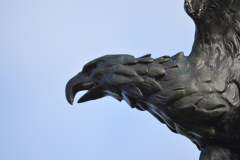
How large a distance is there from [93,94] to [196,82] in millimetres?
826

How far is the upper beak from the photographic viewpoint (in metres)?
3.84

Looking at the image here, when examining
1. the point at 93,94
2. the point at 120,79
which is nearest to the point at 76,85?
the point at 93,94

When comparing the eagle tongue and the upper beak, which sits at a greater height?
the upper beak

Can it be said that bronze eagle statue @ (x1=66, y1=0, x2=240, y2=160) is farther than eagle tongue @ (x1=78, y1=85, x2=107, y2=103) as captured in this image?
No

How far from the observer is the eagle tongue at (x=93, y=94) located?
3.80m

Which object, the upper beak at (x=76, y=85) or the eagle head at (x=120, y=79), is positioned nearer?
the eagle head at (x=120, y=79)

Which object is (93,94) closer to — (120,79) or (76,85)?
(76,85)

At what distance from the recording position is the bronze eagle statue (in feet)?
11.8

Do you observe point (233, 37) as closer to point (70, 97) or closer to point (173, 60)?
point (173, 60)

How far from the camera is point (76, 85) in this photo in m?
3.85

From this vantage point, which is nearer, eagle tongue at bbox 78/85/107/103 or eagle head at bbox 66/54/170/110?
eagle head at bbox 66/54/170/110

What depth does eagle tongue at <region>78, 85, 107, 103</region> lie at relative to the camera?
3797 millimetres

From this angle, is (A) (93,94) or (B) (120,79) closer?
(B) (120,79)

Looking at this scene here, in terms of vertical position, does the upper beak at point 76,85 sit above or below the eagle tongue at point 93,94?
above
